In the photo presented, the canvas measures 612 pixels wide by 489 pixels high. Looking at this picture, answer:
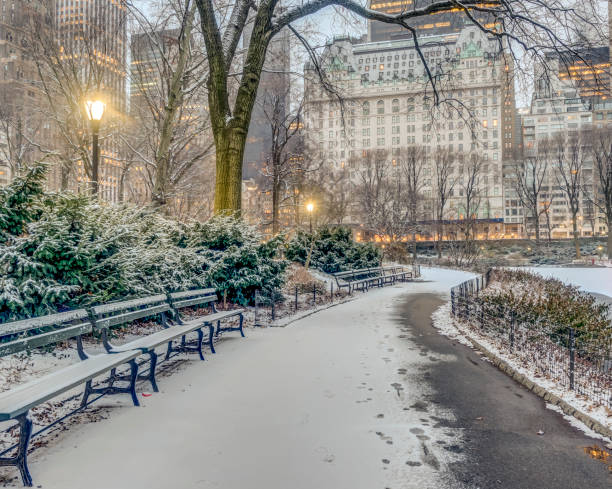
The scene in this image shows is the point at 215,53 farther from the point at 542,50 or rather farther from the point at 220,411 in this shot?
the point at 220,411

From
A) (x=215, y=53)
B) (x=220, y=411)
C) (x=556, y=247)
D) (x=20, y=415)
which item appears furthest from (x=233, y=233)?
(x=556, y=247)

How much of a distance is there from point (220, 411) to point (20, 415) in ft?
6.28

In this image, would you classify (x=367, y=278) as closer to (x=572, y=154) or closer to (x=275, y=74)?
(x=275, y=74)

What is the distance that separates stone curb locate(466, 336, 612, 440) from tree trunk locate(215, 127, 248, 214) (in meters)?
7.00

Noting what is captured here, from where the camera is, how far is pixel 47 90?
56.7 ft

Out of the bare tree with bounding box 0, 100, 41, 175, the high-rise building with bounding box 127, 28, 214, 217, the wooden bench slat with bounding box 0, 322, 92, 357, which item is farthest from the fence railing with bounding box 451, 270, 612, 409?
the bare tree with bounding box 0, 100, 41, 175

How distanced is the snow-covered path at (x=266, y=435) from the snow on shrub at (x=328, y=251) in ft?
49.3

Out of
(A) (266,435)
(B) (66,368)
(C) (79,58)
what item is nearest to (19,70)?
(C) (79,58)

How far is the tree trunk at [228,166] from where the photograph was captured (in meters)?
11.4

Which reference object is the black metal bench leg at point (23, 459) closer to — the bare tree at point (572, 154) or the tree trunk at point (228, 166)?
the tree trunk at point (228, 166)

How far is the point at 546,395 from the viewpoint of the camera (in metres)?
5.29

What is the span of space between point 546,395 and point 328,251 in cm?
1740

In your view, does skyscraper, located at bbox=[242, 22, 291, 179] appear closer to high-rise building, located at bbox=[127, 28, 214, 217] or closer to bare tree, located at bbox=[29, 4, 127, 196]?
high-rise building, located at bbox=[127, 28, 214, 217]

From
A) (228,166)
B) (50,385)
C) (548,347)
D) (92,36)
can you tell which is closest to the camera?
(50,385)
